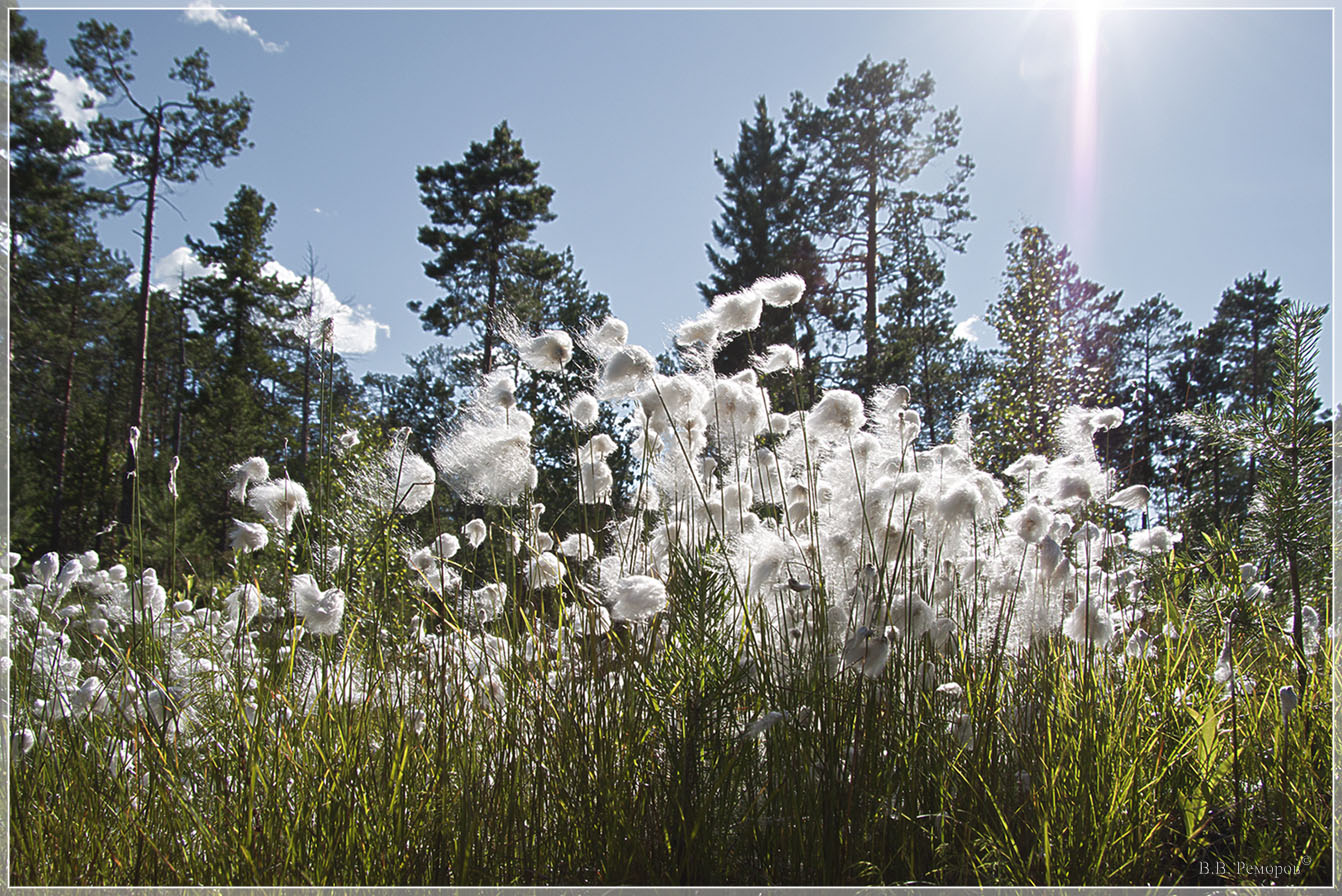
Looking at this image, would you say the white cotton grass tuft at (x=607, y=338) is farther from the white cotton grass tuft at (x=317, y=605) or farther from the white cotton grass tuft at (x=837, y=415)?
the white cotton grass tuft at (x=317, y=605)

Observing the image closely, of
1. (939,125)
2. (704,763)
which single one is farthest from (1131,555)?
(939,125)

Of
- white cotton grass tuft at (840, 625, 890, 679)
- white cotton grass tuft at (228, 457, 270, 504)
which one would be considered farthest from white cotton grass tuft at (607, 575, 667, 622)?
white cotton grass tuft at (228, 457, 270, 504)

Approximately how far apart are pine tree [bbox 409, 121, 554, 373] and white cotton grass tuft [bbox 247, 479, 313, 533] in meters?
13.9

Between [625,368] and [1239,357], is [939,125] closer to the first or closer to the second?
[1239,357]

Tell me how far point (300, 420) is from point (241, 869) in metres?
27.2

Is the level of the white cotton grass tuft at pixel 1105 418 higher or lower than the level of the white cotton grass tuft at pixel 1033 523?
higher

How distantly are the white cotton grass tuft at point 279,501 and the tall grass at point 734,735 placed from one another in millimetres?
20

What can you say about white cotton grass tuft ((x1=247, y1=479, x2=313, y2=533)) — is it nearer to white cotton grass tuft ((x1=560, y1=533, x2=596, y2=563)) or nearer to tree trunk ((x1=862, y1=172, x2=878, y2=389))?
white cotton grass tuft ((x1=560, y1=533, x2=596, y2=563))

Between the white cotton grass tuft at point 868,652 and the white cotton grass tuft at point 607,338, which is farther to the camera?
the white cotton grass tuft at point 607,338

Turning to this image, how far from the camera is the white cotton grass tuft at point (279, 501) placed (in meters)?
2.39

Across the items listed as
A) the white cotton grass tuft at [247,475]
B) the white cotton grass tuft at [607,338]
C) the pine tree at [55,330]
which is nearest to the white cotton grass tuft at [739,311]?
the white cotton grass tuft at [607,338]

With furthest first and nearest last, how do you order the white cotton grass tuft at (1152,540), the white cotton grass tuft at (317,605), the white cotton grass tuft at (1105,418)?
the white cotton grass tuft at (1152,540) < the white cotton grass tuft at (1105,418) < the white cotton grass tuft at (317,605)

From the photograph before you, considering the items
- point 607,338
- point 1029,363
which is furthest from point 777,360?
point 1029,363

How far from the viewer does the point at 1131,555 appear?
12.4ft
